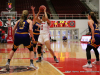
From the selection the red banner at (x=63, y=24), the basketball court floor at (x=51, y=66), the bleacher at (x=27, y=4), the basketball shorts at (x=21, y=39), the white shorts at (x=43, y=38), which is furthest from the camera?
the bleacher at (x=27, y=4)

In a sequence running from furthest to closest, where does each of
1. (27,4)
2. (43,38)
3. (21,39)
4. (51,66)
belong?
(27,4) → (43,38) → (51,66) → (21,39)

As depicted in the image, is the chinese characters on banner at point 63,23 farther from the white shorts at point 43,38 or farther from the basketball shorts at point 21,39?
the basketball shorts at point 21,39

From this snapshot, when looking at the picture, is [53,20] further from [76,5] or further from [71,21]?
[76,5]

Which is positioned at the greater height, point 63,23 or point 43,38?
point 63,23

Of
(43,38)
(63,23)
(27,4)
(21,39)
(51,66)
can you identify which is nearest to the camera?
(21,39)

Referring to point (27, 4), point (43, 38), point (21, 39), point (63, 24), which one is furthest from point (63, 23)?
point (21, 39)

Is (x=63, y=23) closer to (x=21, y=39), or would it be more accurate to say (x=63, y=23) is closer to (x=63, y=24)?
(x=63, y=24)

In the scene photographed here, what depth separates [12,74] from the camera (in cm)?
332

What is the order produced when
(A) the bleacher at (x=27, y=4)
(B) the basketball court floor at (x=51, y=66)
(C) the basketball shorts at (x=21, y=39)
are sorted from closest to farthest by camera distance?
(B) the basketball court floor at (x=51, y=66) → (C) the basketball shorts at (x=21, y=39) → (A) the bleacher at (x=27, y=4)

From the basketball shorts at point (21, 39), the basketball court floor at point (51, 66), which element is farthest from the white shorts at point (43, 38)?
the basketball shorts at point (21, 39)

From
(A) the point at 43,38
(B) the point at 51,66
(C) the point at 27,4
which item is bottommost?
(B) the point at 51,66

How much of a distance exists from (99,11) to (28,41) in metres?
21.4

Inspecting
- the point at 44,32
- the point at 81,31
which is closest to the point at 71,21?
the point at 81,31

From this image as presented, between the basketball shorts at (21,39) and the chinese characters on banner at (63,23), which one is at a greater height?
the chinese characters on banner at (63,23)
